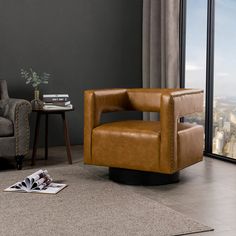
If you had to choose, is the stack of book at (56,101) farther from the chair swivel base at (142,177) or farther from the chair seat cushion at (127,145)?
the chair swivel base at (142,177)

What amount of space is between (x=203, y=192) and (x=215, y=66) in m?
1.60

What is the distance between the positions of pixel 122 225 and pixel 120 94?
1513mm

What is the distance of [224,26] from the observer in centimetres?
474

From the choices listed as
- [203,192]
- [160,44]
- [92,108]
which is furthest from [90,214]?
[160,44]

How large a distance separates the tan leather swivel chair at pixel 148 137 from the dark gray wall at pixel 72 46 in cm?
139

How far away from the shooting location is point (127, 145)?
12.3ft

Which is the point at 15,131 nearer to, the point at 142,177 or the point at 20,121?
the point at 20,121

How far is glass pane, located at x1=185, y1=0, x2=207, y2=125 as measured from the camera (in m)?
5.05

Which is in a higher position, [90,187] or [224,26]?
[224,26]

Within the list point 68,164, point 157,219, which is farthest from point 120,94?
point 157,219

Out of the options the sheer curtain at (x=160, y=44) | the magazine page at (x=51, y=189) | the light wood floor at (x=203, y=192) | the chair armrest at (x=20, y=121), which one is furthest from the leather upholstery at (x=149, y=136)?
the sheer curtain at (x=160, y=44)

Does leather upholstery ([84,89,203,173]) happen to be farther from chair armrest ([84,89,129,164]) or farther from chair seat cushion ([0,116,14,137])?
chair seat cushion ([0,116,14,137])

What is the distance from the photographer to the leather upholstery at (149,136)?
362 cm

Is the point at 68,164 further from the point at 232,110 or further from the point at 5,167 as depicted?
the point at 232,110
